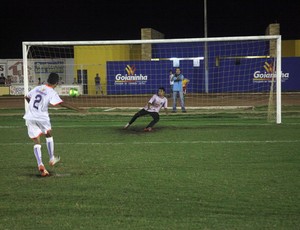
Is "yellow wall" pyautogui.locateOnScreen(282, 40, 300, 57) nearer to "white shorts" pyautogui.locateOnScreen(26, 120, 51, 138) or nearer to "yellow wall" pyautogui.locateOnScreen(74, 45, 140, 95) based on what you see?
"yellow wall" pyautogui.locateOnScreen(74, 45, 140, 95)

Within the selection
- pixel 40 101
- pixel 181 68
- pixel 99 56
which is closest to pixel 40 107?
pixel 40 101

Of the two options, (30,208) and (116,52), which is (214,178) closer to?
(30,208)

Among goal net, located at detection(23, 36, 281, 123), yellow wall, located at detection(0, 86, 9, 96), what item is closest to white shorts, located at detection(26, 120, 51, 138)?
goal net, located at detection(23, 36, 281, 123)

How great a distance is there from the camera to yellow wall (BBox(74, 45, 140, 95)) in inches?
1499

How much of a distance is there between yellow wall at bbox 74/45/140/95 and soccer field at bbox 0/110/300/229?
80.1ft

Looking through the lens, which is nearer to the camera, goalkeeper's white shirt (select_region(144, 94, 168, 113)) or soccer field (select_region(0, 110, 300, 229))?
soccer field (select_region(0, 110, 300, 229))

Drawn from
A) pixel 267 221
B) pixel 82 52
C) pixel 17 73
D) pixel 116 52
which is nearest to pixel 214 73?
pixel 116 52

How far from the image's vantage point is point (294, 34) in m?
52.8

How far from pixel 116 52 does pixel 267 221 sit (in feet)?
118

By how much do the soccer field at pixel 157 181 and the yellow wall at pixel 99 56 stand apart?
24412mm

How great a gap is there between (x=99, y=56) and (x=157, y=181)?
3292cm

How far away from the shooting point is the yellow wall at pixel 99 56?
3806cm

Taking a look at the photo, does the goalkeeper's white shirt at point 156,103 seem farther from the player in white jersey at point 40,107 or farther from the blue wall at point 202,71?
the blue wall at point 202,71

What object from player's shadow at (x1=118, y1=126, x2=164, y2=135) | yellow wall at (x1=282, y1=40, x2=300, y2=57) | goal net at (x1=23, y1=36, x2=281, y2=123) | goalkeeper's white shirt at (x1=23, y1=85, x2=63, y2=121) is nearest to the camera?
A: goalkeeper's white shirt at (x1=23, y1=85, x2=63, y2=121)
